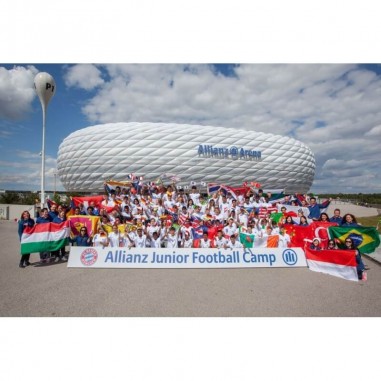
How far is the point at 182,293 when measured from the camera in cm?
462

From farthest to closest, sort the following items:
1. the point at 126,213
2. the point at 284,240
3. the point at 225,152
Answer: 1. the point at 225,152
2. the point at 126,213
3. the point at 284,240

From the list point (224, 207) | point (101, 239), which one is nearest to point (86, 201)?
point (101, 239)

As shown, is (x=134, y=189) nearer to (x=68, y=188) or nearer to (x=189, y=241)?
(x=189, y=241)

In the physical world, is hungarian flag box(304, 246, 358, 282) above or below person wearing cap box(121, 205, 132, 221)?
below

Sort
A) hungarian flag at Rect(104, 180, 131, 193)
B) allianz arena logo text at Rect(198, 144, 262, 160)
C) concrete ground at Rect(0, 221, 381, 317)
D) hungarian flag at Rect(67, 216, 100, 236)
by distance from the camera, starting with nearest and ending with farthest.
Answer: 1. concrete ground at Rect(0, 221, 381, 317)
2. hungarian flag at Rect(67, 216, 100, 236)
3. hungarian flag at Rect(104, 180, 131, 193)
4. allianz arena logo text at Rect(198, 144, 262, 160)

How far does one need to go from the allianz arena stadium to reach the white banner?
1190 inches

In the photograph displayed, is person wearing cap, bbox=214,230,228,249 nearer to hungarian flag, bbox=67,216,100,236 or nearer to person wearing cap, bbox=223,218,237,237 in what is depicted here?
person wearing cap, bbox=223,218,237,237

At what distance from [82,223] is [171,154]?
2995 cm

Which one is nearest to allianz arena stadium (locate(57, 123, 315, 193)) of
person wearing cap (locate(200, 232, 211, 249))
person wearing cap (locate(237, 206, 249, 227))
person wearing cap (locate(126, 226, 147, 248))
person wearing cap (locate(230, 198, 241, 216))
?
person wearing cap (locate(230, 198, 241, 216))

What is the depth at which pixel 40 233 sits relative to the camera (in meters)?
6.70

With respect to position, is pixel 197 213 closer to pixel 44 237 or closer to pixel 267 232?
pixel 267 232

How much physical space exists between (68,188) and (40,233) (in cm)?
4272

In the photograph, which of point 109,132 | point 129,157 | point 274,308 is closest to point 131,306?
point 274,308

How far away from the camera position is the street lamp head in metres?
12.7
